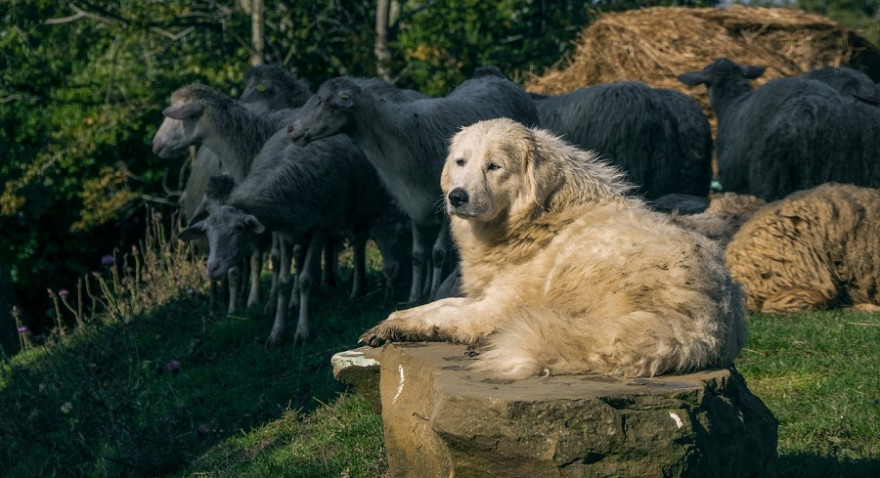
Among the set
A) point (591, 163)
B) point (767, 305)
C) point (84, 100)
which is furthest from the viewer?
point (84, 100)

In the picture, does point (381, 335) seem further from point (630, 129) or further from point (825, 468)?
point (630, 129)

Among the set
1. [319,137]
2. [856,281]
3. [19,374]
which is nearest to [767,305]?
[856,281]

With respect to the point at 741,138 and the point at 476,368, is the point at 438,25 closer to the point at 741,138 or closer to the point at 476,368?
the point at 741,138

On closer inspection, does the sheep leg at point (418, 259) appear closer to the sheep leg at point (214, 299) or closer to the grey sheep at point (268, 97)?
the sheep leg at point (214, 299)

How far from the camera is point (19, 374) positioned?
389 inches

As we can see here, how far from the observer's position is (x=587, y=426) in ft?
12.2

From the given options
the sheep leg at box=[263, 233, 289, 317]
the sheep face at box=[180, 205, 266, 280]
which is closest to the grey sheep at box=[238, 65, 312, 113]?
the sheep leg at box=[263, 233, 289, 317]

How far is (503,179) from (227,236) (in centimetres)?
507

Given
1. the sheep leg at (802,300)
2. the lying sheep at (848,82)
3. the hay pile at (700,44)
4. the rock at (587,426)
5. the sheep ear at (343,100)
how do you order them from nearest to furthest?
the rock at (587,426) < the sheep leg at (802,300) < the sheep ear at (343,100) < the lying sheep at (848,82) < the hay pile at (700,44)

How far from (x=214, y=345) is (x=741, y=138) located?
597 cm

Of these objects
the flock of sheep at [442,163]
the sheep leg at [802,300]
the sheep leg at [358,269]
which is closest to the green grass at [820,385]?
the sheep leg at [802,300]

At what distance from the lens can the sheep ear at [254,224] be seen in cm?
935

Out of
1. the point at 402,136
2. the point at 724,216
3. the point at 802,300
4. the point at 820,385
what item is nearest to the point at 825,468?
the point at 820,385

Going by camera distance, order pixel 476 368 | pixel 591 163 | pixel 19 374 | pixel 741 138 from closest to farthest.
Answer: pixel 476 368
pixel 591 163
pixel 19 374
pixel 741 138
